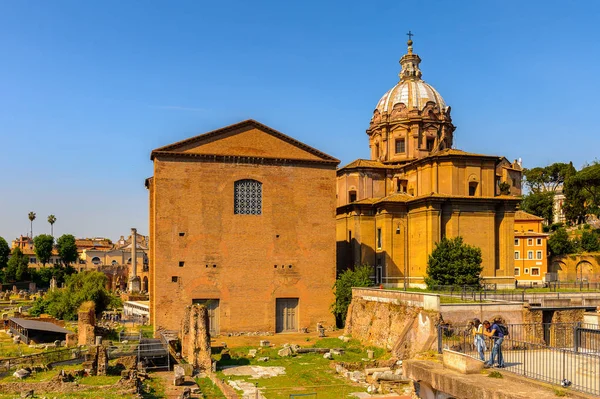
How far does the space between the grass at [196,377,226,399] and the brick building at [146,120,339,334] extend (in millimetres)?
10578

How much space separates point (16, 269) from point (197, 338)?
67.5 metres

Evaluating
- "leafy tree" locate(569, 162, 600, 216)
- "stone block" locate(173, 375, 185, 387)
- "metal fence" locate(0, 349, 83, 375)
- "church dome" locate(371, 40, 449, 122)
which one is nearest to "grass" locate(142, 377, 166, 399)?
"stone block" locate(173, 375, 185, 387)

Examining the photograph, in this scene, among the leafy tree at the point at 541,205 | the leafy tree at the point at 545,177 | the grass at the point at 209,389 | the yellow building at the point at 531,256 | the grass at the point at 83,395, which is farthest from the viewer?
the leafy tree at the point at 545,177

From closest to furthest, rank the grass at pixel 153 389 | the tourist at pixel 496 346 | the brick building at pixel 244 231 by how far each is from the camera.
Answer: the tourist at pixel 496 346 < the grass at pixel 153 389 < the brick building at pixel 244 231

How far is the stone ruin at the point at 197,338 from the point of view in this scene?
2352cm

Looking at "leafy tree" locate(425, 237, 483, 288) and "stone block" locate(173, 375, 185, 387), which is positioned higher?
"leafy tree" locate(425, 237, 483, 288)

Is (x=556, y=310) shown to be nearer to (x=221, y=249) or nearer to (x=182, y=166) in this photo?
(x=221, y=249)

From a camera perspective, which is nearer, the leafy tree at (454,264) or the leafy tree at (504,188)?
the leafy tree at (454,264)

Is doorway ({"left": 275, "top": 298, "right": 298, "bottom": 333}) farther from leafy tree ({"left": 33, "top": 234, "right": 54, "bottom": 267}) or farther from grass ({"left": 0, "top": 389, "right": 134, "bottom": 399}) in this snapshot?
leafy tree ({"left": 33, "top": 234, "right": 54, "bottom": 267})

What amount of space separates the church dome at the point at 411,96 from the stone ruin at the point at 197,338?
28225 mm

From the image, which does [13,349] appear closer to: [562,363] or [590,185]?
[562,363]

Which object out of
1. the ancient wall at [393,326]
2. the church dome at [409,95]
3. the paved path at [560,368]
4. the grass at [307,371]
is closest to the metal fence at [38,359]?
the grass at [307,371]

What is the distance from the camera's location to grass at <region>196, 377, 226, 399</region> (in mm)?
18875

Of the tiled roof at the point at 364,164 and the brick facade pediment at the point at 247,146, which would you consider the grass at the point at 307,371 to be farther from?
the tiled roof at the point at 364,164
